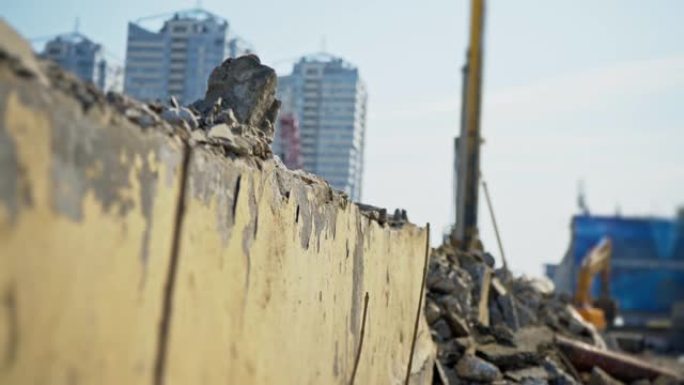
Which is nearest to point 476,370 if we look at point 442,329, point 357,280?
point 442,329

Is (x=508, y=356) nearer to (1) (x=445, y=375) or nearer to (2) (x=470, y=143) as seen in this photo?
(1) (x=445, y=375)

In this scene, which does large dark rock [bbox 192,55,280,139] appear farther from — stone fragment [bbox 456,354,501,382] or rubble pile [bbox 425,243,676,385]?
stone fragment [bbox 456,354,501,382]

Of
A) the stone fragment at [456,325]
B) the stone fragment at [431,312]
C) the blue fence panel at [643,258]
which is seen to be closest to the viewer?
the stone fragment at [431,312]

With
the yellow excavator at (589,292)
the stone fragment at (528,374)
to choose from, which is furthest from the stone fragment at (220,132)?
the yellow excavator at (589,292)

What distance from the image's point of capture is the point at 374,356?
3822 millimetres

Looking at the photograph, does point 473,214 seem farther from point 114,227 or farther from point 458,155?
point 114,227

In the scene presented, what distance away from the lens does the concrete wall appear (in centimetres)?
100

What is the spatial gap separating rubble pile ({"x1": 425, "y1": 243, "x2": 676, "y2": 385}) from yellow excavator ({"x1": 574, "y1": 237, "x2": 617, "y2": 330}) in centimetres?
457

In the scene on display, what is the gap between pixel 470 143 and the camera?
1246cm

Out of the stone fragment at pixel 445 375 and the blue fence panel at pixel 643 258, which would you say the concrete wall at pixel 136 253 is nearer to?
the stone fragment at pixel 445 375

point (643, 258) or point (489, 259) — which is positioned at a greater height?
point (643, 258)

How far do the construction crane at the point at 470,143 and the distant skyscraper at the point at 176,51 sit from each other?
484 cm

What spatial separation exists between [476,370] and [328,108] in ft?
17.2

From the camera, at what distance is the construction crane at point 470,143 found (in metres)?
12.3
